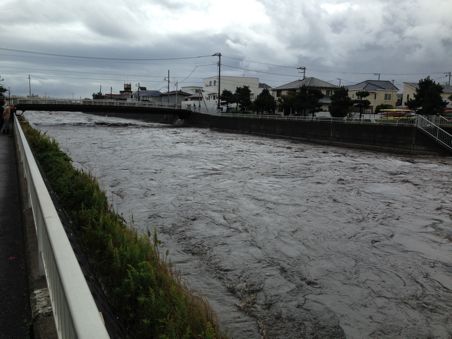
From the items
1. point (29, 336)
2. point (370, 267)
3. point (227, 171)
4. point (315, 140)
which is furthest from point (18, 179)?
point (315, 140)

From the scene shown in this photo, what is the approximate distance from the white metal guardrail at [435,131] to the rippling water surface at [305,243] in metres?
10.7

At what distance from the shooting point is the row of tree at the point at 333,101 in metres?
40.7

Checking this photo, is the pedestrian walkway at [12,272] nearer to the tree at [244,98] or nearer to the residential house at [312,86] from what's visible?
the tree at [244,98]

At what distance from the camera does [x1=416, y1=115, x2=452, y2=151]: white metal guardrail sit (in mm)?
30203

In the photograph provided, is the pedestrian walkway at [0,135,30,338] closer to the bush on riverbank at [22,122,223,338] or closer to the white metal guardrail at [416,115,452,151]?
the bush on riverbank at [22,122,223,338]

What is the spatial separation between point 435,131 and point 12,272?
3199 centimetres

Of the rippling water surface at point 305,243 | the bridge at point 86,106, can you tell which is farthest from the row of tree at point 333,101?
the rippling water surface at point 305,243

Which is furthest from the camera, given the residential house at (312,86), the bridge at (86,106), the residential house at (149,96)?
the residential house at (149,96)

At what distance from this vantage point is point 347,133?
3778 centimetres

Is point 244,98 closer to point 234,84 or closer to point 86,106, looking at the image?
point 86,106

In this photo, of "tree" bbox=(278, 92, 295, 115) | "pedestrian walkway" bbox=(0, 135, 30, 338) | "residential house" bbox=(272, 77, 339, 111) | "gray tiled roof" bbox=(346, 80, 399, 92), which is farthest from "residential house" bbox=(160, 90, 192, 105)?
"pedestrian walkway" bbox=(0, 135, 30, 338)

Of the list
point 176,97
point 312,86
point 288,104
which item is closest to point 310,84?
point 312,86

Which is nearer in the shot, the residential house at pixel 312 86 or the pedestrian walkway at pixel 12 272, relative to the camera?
the pedestrian walkway at pixel 12 272

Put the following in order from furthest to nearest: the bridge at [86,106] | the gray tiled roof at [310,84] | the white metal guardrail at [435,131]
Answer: the gray tiled roof at [310,84], the bridge at [86,106], the white metal guardrail at [435,131]
